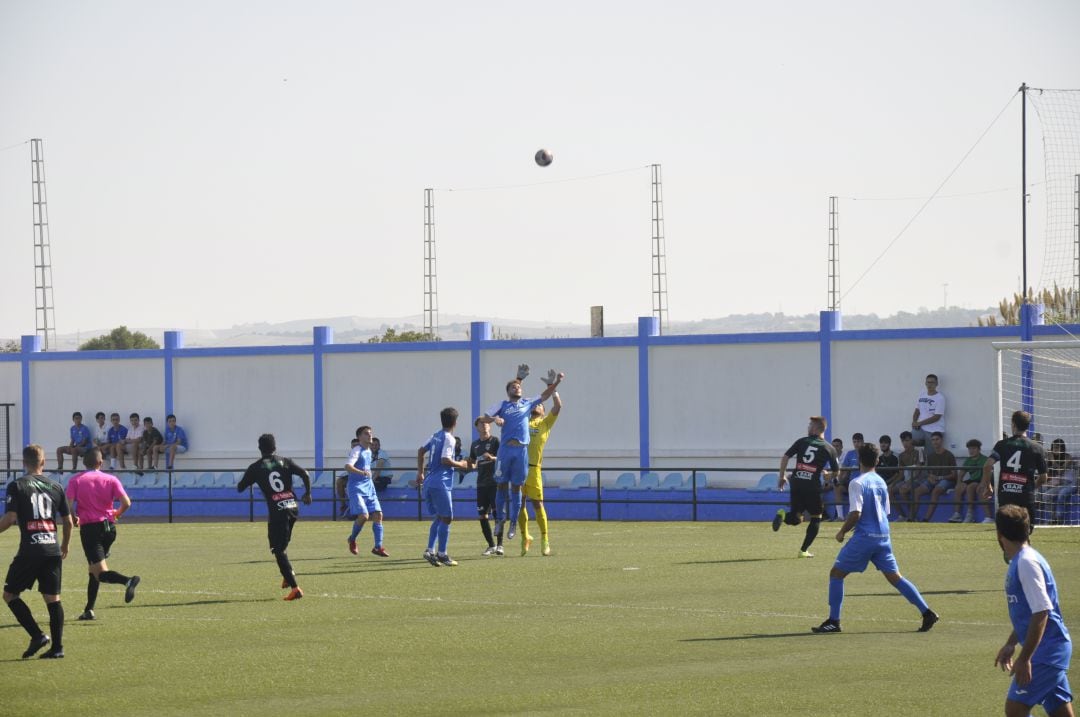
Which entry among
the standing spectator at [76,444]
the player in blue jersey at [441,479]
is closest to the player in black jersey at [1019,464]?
the player in blue jersey at [441,479]

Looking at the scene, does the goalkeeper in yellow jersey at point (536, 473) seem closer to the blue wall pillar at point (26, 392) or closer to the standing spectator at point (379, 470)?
the standing spectator at point (379, 470)

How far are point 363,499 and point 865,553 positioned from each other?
10.2 meters

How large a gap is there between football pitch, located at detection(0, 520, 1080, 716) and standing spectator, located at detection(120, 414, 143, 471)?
1698 cm

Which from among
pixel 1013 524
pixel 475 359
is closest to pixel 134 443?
pixel 475 359

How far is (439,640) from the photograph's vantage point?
45.1ft

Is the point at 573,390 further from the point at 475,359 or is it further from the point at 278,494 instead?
the point at 278,494

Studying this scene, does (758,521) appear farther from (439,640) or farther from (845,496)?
(439,640)

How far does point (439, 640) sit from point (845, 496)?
17.3 m

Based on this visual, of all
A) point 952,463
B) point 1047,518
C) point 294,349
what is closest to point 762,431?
point 952,463

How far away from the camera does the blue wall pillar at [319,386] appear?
3897 cm

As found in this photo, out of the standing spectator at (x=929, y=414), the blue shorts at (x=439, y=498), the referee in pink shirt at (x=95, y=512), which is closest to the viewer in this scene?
the referee in pink shirt at (x=95, y=512)

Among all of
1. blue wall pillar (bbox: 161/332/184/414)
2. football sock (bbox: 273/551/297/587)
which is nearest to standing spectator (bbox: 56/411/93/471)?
blue wall pillar (bbox: 161/332/184/414)

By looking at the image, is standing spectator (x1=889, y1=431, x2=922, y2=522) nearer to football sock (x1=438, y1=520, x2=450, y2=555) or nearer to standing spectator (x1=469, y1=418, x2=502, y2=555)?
standing spectator (x1=469, y1=418, x2=502, y2=555)

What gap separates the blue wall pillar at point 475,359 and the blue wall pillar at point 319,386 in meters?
4.26
